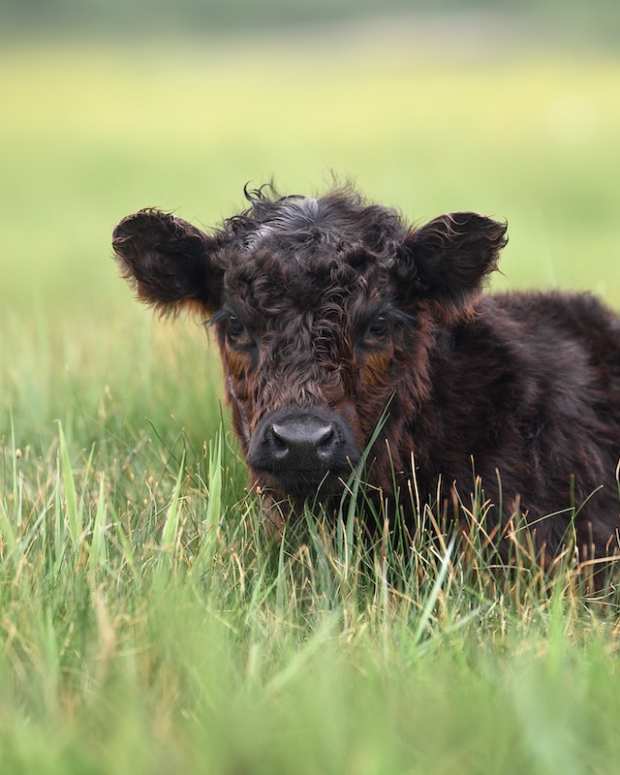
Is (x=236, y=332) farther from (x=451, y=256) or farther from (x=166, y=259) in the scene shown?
(x=451, y=256)

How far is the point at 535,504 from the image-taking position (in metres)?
5.47

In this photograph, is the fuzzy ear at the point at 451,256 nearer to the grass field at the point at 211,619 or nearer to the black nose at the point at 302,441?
the black nose at the point at 302,441

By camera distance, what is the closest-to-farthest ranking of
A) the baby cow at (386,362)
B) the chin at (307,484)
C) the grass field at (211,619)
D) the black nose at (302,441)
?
1. the grass field at (211,619)
2. the black nose at (302,441)
3. the chin at (307,484)
4. the baby cow at (386,362)

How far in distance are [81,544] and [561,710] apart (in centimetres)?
211

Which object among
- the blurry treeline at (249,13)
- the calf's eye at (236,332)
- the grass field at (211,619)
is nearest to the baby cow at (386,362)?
the calf's eye at (236,332)

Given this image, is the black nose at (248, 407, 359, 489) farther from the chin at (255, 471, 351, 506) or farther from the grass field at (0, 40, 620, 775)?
the grass field at (0, 40, 620, 775)

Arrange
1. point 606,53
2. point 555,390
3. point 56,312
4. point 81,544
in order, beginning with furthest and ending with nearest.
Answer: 1. point 606,53
2. point 56,312
3. point 555,390
4. point 81,544

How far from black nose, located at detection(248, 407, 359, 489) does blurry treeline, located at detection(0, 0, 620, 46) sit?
10288 centimetres

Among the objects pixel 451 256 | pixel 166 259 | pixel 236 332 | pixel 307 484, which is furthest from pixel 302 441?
pixel 166 259

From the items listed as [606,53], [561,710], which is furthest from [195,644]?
[606,53]

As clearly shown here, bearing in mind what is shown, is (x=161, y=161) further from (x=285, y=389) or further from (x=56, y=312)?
(x=285, y=389)

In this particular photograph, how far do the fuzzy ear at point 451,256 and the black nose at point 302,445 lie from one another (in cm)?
94

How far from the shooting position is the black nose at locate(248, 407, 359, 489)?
15.4 ft

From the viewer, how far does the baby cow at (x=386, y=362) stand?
5023mm
